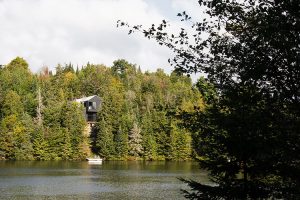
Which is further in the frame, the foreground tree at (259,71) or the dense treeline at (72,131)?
the dense treeline at (72,131)

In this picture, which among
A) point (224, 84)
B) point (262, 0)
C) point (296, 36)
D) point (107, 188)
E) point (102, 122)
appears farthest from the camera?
point (102, 122)

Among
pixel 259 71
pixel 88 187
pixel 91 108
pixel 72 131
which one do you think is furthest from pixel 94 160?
pixel 259 71

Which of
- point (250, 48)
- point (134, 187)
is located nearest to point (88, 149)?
point (134, 187)

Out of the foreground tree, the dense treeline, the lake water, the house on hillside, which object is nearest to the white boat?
the dense treeline

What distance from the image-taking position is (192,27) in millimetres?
7535

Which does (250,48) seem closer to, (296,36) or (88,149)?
(296,36)

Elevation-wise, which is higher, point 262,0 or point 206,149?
point 262,0

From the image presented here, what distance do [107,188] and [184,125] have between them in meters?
28.4

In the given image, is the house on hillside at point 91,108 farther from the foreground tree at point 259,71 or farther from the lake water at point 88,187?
the foreground tree at point 259,71

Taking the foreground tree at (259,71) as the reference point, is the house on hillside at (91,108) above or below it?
above

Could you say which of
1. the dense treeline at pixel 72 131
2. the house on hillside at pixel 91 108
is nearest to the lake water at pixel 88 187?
the dense treeline at pixel 72 131

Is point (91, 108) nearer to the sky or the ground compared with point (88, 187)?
nearer to the sky

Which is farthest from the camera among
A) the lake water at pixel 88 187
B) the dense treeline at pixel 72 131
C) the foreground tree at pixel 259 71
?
the dense treeline at pixel 72 131

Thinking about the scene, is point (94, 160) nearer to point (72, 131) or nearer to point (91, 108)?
point (72, 131)
